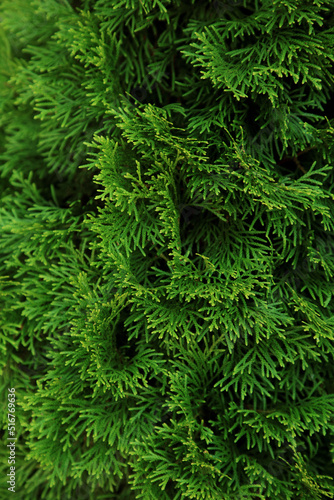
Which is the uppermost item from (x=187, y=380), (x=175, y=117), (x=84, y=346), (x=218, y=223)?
(x=175, y=117)

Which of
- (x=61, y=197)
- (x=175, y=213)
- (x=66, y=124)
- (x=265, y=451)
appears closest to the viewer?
(x=175, y=213)

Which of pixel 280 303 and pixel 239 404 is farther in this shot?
pixel 239 404

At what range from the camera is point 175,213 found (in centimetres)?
172

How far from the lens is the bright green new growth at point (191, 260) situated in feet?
5.57

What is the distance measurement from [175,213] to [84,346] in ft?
2.28

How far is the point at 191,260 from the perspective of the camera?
1901mm

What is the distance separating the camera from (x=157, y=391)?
1891 millimetres

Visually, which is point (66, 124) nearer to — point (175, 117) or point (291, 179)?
point (175, 117)

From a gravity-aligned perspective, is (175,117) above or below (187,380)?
above

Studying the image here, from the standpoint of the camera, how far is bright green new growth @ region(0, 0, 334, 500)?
170 cm

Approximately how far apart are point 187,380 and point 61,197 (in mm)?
1229

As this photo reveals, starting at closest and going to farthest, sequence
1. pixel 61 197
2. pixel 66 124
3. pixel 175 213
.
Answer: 1. pixel 175 213
2. pixel 66 124
3. pixel 61 197

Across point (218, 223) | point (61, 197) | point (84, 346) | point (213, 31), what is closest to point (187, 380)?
point (84, 346)

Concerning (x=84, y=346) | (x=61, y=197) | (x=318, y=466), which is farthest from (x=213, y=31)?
(x=318, y=466)
